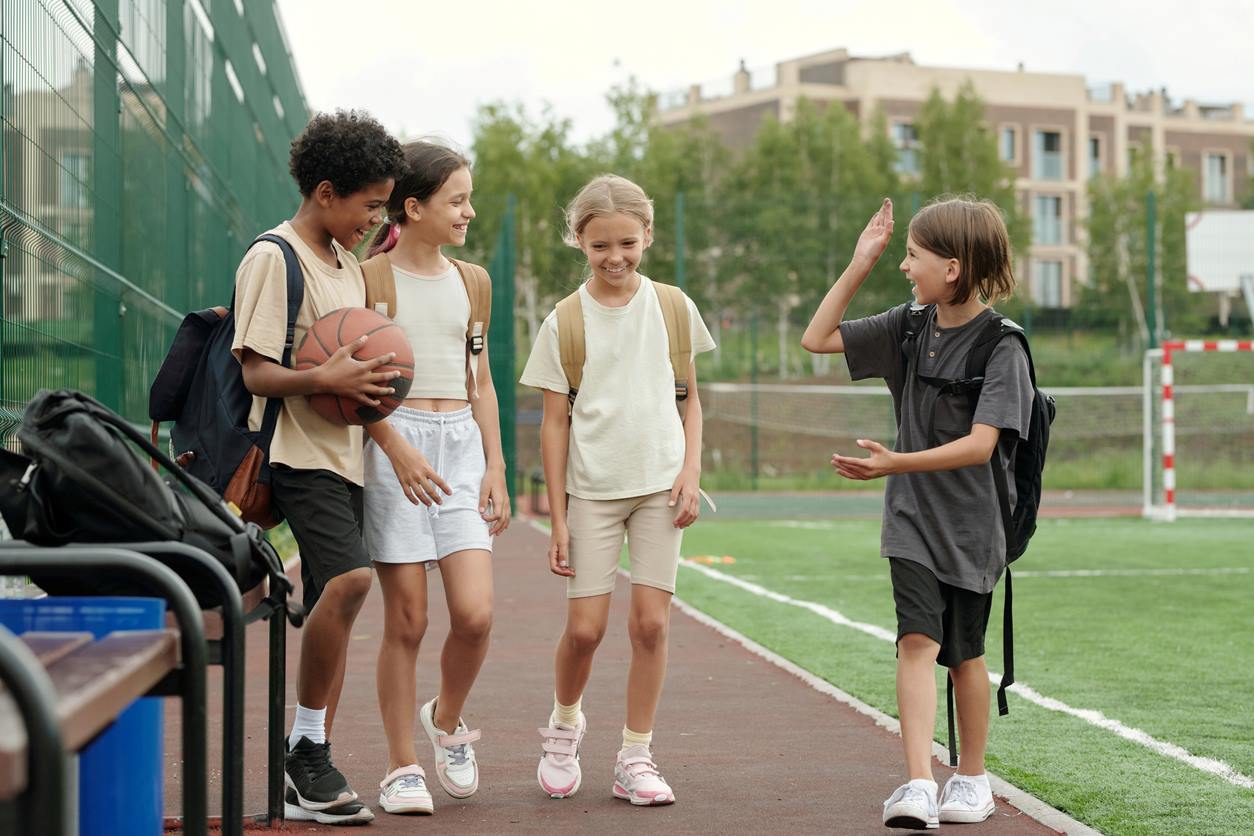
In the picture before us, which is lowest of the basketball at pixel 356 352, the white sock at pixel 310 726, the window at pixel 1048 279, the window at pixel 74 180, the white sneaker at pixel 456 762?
the white sneaker at pixel 456 762

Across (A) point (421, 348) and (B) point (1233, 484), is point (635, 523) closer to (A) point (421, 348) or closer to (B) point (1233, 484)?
(A) point (421, 348)

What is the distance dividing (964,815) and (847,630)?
4750 mm

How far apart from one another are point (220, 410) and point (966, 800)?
2176mm

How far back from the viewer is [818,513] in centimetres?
2439

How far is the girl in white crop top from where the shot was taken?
4.56m

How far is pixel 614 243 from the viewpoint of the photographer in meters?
4.76

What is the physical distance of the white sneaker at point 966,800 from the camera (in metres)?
4.39

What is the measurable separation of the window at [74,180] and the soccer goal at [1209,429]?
20.0 m

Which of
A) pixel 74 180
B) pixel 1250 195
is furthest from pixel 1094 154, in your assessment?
pixel 74 180

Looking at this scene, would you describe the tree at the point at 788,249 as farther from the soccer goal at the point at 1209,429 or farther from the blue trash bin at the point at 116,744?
the blue trash bin at the point at 116,744

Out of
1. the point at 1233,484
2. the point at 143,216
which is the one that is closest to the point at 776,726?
the point at 143,216

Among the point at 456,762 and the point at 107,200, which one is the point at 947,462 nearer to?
the point at 456,762

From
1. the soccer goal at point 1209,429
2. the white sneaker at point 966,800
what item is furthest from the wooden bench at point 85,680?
the soccer goal at point 1209,429

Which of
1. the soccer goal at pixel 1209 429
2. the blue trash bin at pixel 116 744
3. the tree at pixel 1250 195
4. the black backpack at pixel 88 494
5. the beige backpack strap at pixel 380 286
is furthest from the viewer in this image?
the tree at pixel 1250 195
